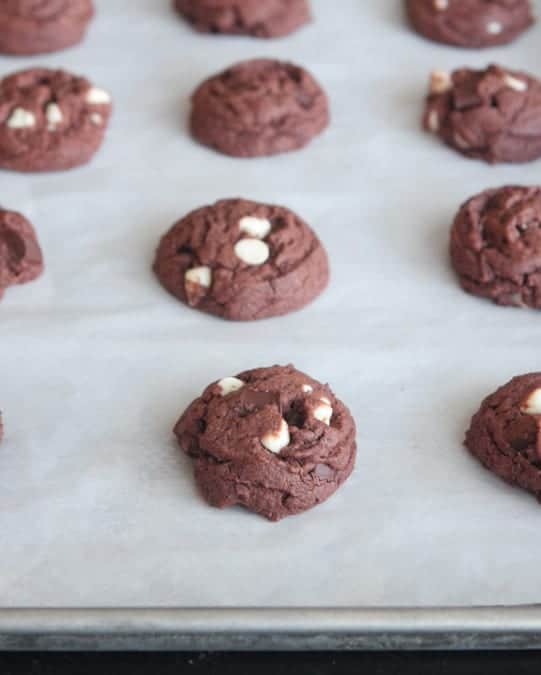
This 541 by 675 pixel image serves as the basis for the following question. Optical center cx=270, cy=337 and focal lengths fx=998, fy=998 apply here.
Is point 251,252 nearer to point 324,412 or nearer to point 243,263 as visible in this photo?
point 243,263

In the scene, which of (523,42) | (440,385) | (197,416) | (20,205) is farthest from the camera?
(523,42)

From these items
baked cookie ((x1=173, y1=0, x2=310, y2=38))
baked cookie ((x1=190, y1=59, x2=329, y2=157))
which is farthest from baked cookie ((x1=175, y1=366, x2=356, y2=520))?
baked cookie ((x1=173, y1=0, x2=310, y2=38))

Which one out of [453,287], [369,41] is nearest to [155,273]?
[453,287]

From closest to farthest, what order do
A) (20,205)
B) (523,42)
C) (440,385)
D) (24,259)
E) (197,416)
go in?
(197,416) < (440,385) < (24,259) < (20,205) < (523,42)

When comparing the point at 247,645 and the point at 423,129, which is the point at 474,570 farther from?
the point at 423,129

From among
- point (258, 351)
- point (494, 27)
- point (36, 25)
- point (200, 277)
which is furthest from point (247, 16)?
point (258, 351)

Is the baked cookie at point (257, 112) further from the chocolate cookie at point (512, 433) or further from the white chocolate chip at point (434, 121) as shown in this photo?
the chocolate cookie at point (512, 433)

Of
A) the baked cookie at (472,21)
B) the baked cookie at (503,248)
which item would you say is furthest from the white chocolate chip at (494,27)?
the baked cookie at (503,248)
